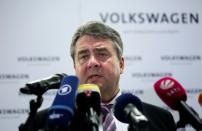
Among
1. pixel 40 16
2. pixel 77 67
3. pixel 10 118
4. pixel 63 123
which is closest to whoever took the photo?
pixel 63 123

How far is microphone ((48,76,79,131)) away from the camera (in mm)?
1039

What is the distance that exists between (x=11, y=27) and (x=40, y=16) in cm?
31

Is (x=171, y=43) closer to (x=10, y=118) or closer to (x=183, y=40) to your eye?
(x=183, y=40)

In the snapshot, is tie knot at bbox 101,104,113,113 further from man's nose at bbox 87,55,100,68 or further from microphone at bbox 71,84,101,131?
microphone at bbox 71,84,101,131

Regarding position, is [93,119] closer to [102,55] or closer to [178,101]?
[178,101]

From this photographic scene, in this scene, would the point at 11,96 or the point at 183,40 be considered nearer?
the point at 11,96

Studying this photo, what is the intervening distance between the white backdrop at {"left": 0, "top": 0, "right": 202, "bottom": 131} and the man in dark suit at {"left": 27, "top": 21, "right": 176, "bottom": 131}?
3.78ft

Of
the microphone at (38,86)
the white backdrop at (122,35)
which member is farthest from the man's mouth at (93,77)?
the white backdrop at (122,35)

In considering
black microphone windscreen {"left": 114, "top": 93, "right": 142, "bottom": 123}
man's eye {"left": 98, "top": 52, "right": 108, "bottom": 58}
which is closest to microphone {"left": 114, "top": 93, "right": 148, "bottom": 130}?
black microphone windscreen {"left": 114, "top": 93, "right": 142, "bottom": 123}

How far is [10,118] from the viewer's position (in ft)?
10.7

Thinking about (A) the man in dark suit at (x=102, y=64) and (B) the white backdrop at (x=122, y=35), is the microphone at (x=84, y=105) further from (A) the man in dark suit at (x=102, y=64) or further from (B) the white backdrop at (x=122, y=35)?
(B) the white backdrop at (x=122, y=35)

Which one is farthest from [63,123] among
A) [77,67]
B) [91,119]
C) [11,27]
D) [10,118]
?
[11,27]

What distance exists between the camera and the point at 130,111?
1121 mm

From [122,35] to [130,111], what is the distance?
2.47m
